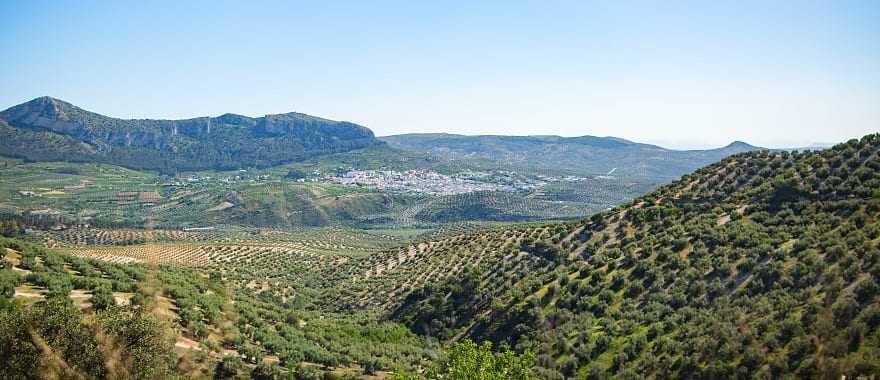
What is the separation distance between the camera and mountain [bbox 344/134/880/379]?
64.2 ft

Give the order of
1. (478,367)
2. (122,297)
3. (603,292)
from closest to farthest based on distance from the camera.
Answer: (478,367), (122,297), (603,292)

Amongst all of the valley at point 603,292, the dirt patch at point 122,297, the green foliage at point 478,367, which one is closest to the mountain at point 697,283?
the valley at point 603,292

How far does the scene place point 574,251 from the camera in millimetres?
42719

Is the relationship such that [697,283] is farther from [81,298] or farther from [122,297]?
[81,298]

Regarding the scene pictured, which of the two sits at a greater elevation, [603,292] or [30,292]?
[30,292]

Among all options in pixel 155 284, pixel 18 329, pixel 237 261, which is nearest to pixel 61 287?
pixel 155 284

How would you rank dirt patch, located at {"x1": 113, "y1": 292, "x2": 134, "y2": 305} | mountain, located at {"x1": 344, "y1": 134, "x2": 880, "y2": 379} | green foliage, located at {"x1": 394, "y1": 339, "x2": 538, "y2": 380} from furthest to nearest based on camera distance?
dirt patch, located at {"x1": 113, "y1": 292, "x2": 134, "y2": 305}
mountain, located at {"x1": 344, "y1": 134, "x2": 880, "y2": 379}
green foliage, located at {"x1": 394, "y1": 339, "x2": 538, "y2": 380}

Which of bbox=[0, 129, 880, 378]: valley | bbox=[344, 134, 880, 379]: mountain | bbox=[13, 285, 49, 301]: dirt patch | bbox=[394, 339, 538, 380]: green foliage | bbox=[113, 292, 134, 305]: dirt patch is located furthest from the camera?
bbox=[113, 292, 134, 305]: dirt patch

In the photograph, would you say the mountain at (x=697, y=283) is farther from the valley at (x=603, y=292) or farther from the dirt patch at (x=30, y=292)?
the dirt patch at (x=30, y=292)

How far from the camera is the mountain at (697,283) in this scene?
64.2ft

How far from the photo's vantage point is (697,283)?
28.0 meters

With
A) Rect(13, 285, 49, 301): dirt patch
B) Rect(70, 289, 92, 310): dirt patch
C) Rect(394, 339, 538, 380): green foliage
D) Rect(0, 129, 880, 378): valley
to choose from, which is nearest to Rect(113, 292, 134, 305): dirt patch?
Rect(0, 129, 880, 378): valley

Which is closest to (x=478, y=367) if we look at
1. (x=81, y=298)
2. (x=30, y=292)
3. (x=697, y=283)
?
(x=697, y=283)

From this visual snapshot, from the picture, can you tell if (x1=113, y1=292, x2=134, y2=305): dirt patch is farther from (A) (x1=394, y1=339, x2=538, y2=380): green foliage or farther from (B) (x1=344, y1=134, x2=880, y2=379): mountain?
(B) (x1=344, y1=134, x2=880, y2=379): mountain
